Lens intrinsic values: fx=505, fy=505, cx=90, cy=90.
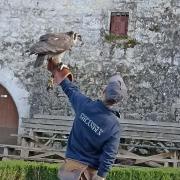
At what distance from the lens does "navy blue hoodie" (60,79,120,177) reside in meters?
3.96

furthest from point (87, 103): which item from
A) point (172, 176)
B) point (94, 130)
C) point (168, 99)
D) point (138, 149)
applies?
point (168, 99)

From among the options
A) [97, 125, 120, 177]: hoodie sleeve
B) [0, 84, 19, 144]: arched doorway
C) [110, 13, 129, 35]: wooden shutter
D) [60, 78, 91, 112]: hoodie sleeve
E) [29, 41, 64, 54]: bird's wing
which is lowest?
[0, 84, 19, 144]: arched doorway

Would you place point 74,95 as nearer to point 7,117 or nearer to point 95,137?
point 95,137

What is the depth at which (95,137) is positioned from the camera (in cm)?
398

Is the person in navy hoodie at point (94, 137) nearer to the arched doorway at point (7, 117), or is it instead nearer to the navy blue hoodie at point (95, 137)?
the navy blue hoodie at point (95, 137)

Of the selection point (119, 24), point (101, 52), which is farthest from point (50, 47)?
point (119, 24)

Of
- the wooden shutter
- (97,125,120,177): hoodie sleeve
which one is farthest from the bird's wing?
the wooden shutter

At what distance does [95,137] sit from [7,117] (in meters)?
10.2

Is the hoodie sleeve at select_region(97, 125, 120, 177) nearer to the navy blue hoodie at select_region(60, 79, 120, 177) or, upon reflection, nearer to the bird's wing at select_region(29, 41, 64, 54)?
the navy blue hoodie at select_region(60, 79, 120, 177)

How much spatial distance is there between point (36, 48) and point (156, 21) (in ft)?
31.1

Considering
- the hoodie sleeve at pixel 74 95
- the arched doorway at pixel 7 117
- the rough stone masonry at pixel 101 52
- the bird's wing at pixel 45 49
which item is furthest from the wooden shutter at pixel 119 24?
the bird's wing at pixel 45 49

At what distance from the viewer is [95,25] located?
13.5 metres

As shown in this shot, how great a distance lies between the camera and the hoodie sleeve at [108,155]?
3.91 metres

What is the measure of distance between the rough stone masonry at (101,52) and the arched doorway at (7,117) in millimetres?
609
